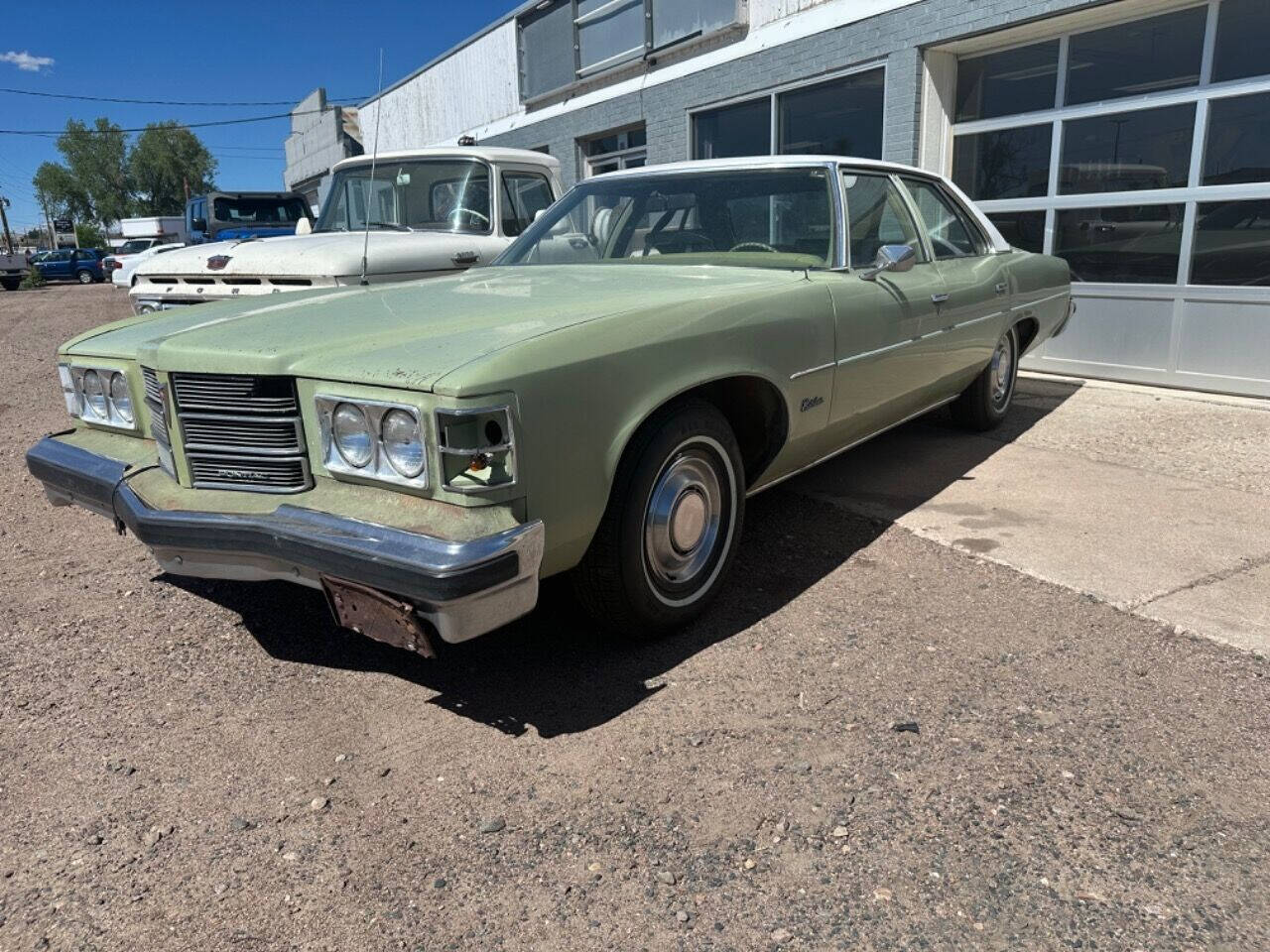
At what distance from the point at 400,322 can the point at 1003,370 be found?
4.13m

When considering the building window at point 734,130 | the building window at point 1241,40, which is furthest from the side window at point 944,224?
the building window at point 734,130

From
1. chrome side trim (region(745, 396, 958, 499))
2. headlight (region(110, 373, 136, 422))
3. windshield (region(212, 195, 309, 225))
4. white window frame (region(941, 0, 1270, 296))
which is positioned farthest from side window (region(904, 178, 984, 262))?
windshield (region(212, 195, 309, 225))

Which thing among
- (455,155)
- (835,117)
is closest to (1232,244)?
(835,117)

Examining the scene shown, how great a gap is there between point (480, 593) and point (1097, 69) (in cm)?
686

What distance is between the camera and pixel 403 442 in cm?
226

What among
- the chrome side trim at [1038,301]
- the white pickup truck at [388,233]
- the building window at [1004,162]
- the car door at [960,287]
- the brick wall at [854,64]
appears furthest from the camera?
the building window at [1004,162]

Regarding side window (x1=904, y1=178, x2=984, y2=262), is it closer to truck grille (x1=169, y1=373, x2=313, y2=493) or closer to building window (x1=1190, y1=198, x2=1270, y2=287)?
building window (x1=1190, y1=198, x2=1270, y2=287)

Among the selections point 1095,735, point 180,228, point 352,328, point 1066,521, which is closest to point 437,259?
point 352,328

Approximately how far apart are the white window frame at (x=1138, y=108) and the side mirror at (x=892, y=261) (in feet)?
12.9

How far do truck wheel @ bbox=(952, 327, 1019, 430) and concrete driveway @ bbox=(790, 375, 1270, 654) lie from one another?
0.12 m

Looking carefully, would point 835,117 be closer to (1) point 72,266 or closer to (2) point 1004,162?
(2) point 1004,162

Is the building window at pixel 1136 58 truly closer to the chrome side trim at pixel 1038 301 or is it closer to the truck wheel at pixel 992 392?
the chrome side trim at pixel 1038 301

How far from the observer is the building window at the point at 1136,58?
639 cm

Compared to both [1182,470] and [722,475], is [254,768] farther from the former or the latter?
[1182,470]
